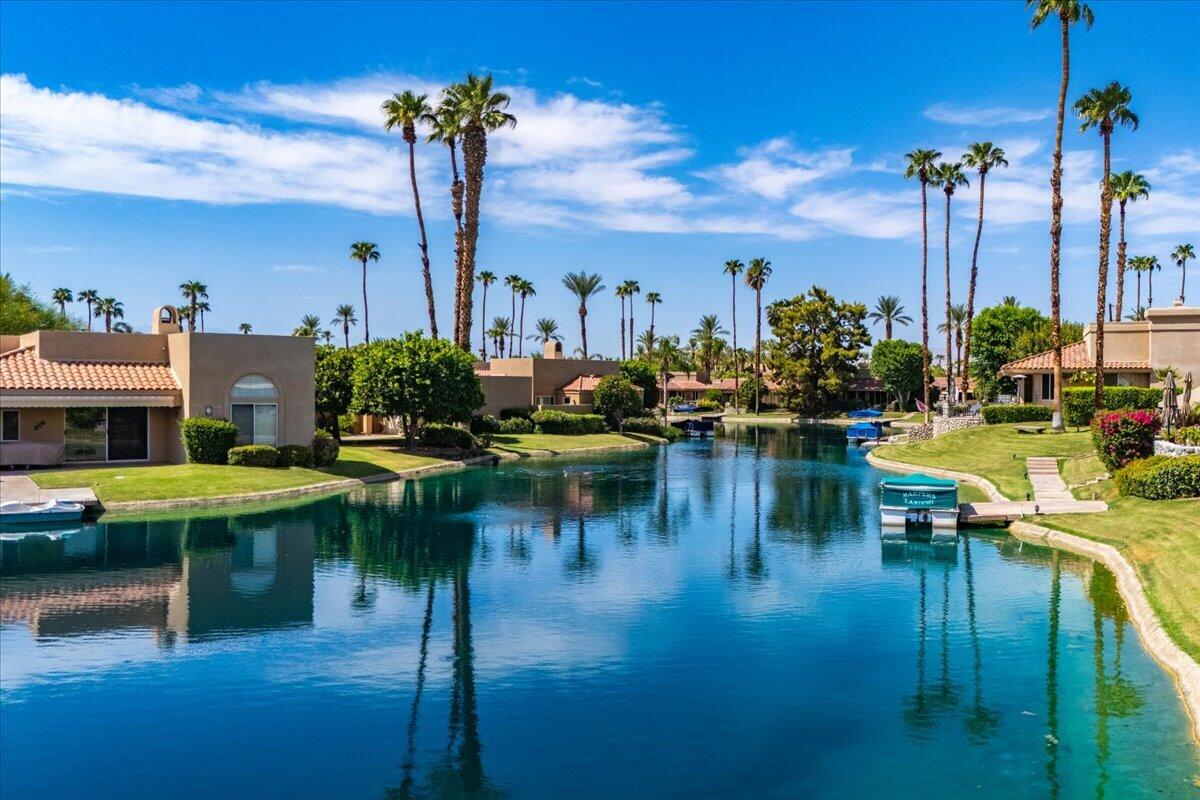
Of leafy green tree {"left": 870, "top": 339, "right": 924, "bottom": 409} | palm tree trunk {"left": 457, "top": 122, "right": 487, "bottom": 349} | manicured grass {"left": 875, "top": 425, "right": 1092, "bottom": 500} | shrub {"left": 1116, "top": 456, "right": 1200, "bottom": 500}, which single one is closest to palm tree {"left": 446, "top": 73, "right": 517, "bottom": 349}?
palm tree trunk {"left": 457, "top": 122, "right": 487, "bottom": 349}

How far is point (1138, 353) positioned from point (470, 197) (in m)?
43.7

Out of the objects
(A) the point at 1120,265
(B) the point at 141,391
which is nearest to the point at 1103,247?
(A) the point at 1120,265

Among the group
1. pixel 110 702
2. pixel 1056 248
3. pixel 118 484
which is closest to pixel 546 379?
pixel 1056 248

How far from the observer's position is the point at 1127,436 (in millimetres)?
34500

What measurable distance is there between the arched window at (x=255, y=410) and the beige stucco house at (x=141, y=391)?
0.15 feet

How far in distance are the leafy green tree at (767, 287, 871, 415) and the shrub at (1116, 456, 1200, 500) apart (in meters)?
76.0

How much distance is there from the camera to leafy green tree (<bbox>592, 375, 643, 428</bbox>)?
7744 centimetres

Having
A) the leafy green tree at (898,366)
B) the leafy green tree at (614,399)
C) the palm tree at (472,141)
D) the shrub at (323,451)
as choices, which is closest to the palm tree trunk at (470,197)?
the palm tree at (472,141)

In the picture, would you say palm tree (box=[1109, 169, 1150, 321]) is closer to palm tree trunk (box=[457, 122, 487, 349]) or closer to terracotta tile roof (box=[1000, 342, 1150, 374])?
terracotta tile roof (box=[1000, 342, 1150, 374])

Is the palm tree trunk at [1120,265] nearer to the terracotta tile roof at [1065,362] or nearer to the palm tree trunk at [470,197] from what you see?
the terracotta tile roof at [1065,362]

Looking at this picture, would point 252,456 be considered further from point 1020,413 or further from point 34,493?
point 1020,413

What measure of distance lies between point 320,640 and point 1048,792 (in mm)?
13227

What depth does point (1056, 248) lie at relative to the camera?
51.3 meters

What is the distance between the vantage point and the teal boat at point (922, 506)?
107ft
